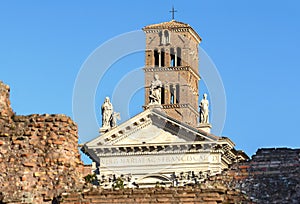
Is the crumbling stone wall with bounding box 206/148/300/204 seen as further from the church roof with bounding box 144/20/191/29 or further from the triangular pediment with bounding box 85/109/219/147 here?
the church roof with bounding box 144/20/191/29

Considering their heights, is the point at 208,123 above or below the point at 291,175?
above

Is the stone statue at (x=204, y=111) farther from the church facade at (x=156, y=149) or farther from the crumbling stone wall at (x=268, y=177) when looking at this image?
the crumbling stone wall at (x=268, y=177)

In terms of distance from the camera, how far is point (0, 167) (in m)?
19.6

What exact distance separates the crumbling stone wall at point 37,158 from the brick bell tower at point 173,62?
297 feet

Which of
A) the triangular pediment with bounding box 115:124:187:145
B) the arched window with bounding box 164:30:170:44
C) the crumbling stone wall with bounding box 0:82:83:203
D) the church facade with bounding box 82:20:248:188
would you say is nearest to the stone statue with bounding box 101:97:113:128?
the church facade with bounding box 82:20:248:188

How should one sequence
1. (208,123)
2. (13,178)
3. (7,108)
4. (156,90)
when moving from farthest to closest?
(156,90)
(208,123)
(7,108)
(13,178)

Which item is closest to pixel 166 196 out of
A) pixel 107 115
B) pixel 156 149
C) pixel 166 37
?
pixel 156 149

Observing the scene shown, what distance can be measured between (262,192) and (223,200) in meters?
0.74

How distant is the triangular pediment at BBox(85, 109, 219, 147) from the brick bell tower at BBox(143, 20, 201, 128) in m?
28.1

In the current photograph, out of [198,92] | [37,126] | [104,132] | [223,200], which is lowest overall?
[223,200]

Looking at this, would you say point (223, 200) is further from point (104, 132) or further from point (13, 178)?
point (104, 132)

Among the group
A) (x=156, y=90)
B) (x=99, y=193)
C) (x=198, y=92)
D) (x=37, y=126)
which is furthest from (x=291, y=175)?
(x=198, y=92)

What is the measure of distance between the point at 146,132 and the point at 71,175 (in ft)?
205

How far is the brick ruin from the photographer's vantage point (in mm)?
18391
